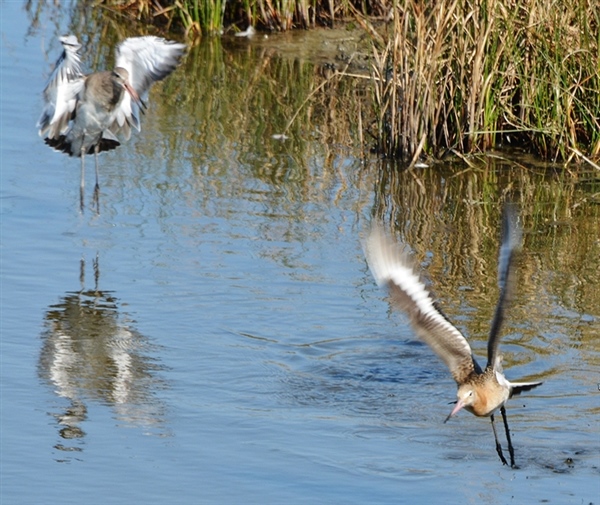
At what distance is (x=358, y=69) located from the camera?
11844mm

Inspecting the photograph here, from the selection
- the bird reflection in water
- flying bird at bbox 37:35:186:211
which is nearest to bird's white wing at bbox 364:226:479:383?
the bird reflection in water

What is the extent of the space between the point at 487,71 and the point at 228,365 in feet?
12.6

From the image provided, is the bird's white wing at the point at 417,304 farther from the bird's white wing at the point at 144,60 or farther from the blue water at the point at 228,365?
the bird's white wing at the point at 144,60

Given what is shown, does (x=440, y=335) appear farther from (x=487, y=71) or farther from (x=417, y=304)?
(x=487, y=71)

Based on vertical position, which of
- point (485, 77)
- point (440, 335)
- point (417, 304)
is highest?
point (485, 77)

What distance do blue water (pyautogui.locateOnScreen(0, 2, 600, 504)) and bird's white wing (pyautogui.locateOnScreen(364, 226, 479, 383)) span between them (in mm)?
428

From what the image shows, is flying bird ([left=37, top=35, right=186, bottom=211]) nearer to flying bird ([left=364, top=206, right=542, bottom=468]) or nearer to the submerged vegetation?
the submerged vegetation

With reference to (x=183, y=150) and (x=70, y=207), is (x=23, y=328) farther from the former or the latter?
(x=183, y=150)

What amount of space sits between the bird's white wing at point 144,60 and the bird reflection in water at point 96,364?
2.18m

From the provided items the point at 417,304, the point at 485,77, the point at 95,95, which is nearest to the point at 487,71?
the point at 485,77

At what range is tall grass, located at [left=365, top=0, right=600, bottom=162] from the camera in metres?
8.79

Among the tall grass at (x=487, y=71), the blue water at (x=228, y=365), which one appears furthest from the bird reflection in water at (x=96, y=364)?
the tall grass at (x=487, y=71)

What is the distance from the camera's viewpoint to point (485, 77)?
8.91 metres

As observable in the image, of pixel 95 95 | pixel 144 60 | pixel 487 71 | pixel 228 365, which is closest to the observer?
pixel 228 365
